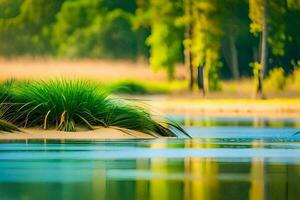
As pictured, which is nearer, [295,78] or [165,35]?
[295,78]

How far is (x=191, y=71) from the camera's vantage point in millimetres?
70500

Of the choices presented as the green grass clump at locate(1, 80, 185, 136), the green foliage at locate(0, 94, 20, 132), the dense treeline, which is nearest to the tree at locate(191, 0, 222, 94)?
the dense treeline

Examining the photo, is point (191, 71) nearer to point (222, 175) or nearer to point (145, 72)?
point (145, 72)

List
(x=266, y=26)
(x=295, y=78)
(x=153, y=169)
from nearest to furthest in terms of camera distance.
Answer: (x=153, y=169) → (x=266, y=26) → (x=295, y=78)

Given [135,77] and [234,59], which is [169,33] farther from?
[135,77]

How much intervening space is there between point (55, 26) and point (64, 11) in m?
1.15

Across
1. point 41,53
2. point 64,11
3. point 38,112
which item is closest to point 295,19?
point 41,53

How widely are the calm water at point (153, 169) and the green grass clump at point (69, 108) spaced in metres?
1.21

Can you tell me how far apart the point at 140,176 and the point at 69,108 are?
9.79 meters

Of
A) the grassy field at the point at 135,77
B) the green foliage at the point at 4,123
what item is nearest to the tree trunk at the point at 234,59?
the grassy field at the point at 135,77

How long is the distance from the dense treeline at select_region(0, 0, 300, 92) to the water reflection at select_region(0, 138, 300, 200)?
39.4 m

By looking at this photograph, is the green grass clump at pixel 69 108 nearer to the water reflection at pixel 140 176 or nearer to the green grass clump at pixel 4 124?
the green grass clump at pixel 4 124

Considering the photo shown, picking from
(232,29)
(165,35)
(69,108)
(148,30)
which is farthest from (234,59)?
(69,108)

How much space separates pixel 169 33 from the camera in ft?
242
